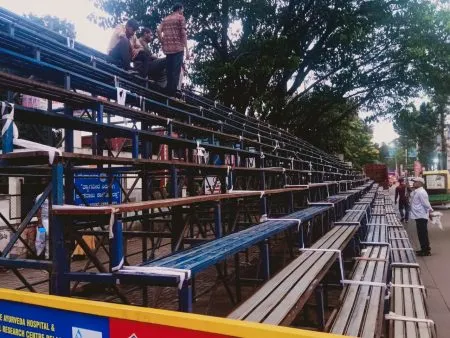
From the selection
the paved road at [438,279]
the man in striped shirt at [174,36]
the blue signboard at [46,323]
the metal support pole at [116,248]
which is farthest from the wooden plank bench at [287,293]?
the man in striped shirt at [174,36]

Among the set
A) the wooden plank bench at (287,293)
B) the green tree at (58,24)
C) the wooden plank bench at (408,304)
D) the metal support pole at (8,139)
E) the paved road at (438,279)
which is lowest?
the paved road at (438,279)

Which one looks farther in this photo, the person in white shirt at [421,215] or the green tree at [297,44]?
the green tree at [297,44]

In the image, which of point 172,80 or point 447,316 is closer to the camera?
point 447,316

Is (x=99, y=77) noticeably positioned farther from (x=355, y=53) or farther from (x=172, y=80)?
(x=355, y=53)

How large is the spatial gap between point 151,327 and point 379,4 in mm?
19342

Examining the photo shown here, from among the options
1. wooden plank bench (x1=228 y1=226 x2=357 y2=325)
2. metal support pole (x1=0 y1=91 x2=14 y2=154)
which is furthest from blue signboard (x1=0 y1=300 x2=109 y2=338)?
metal support pole (x1=0 y1=91 x2=14 y2=154)

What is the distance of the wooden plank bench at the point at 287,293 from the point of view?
305 cm

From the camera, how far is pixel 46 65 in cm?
502

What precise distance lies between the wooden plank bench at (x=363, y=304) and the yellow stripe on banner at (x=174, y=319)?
2.71 meters

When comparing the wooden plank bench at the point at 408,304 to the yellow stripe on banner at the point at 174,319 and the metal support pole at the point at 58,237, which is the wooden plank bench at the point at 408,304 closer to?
the metal support pole at the point at 58,237

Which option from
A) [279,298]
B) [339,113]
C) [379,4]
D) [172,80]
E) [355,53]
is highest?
[379,4]

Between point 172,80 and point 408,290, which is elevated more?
point 172,80

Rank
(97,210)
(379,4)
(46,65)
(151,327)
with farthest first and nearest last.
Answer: (379,4)
(46,65)
(97,210)
(151,327)

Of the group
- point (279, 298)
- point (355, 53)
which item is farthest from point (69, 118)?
point (355, 53)
